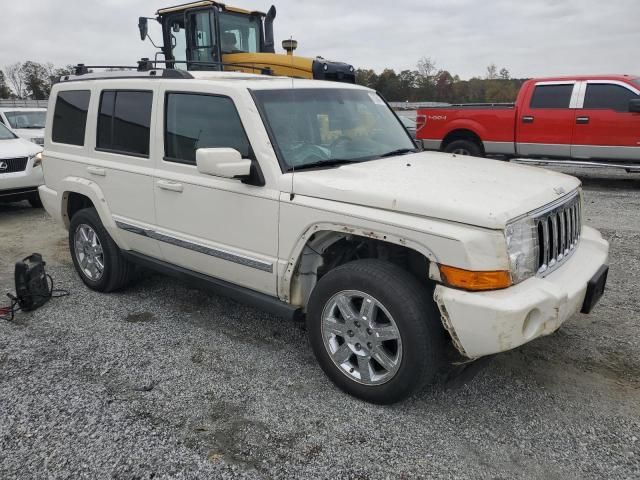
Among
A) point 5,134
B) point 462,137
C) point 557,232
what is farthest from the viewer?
point 462,137

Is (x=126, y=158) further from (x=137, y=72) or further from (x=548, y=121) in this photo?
(x=548, y=121)

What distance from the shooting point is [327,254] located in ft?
11.3

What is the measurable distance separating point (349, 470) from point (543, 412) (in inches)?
48.0

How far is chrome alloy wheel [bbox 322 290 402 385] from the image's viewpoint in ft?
9.61

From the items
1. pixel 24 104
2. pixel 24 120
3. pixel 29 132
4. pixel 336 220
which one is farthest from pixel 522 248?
pixel 24 104

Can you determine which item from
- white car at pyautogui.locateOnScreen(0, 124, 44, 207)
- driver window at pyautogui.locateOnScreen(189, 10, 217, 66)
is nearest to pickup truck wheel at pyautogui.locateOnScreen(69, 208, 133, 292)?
white car at pyautogui.locateOnScreen(0, 124, 44, 207)

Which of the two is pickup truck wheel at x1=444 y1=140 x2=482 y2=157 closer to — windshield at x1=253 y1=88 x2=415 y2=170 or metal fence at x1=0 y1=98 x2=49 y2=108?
windshield at x1=253 y1=88 x2=415 y2=170

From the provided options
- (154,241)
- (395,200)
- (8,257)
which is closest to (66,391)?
(154,241)

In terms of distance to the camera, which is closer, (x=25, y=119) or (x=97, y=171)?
(x=97, y=171)

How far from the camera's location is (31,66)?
59438 millimetres

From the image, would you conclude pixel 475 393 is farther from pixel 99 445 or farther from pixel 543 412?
pixel 99 445

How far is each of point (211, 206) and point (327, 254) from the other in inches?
34.2

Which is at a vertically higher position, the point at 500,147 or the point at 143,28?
the point at 143,28

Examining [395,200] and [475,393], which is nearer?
[395,200]
